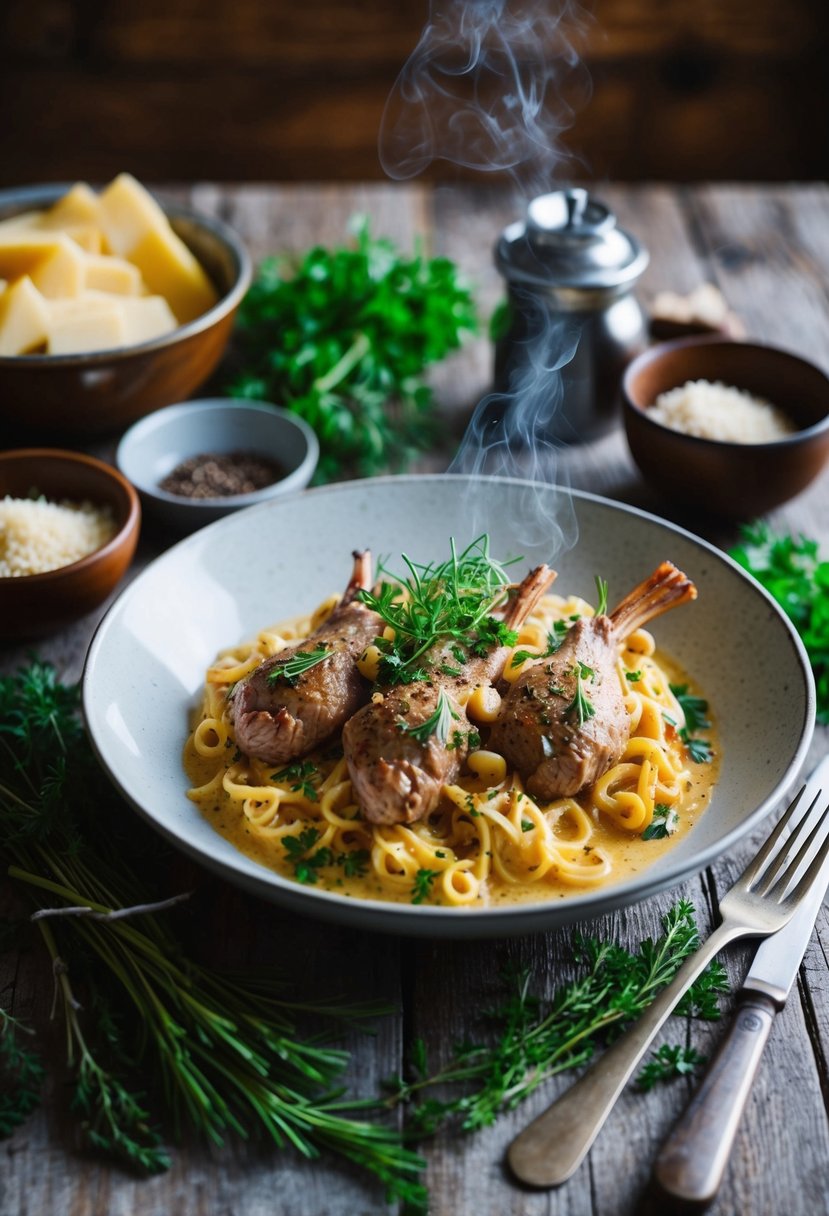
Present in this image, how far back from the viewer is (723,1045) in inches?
105

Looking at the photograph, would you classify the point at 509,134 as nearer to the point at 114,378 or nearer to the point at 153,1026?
the point at 114,378

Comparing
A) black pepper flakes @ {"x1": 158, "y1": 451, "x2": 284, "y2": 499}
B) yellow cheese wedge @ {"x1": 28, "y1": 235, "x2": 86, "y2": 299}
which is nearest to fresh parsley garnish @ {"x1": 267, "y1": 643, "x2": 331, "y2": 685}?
black pepper flakes @ {"x1": 158, "y1": 451, "x2": 284, "y2": 499}

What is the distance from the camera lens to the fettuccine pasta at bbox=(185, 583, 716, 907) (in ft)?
9.68

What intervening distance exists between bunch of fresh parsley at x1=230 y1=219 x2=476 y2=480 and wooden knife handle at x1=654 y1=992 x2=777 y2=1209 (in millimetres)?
3086

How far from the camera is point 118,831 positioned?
3.34 meters

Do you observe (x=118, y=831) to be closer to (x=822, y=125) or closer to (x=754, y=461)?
(x=754, y=461)

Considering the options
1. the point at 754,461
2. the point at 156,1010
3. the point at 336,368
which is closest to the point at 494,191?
the point at 336,368

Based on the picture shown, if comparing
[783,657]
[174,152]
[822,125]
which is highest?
[783,657]

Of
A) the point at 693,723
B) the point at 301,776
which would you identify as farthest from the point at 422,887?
the point at 693,723

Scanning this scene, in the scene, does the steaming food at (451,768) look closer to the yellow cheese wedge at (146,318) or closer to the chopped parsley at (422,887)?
the chopped parsley at (422,887)

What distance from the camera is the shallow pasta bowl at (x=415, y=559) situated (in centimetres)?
265

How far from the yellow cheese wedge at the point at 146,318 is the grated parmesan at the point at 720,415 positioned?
2162 millimetres

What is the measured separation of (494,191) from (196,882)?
5.62 metres

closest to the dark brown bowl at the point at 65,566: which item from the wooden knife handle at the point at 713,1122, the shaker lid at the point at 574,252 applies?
the shaker lid at the point at 574,252
